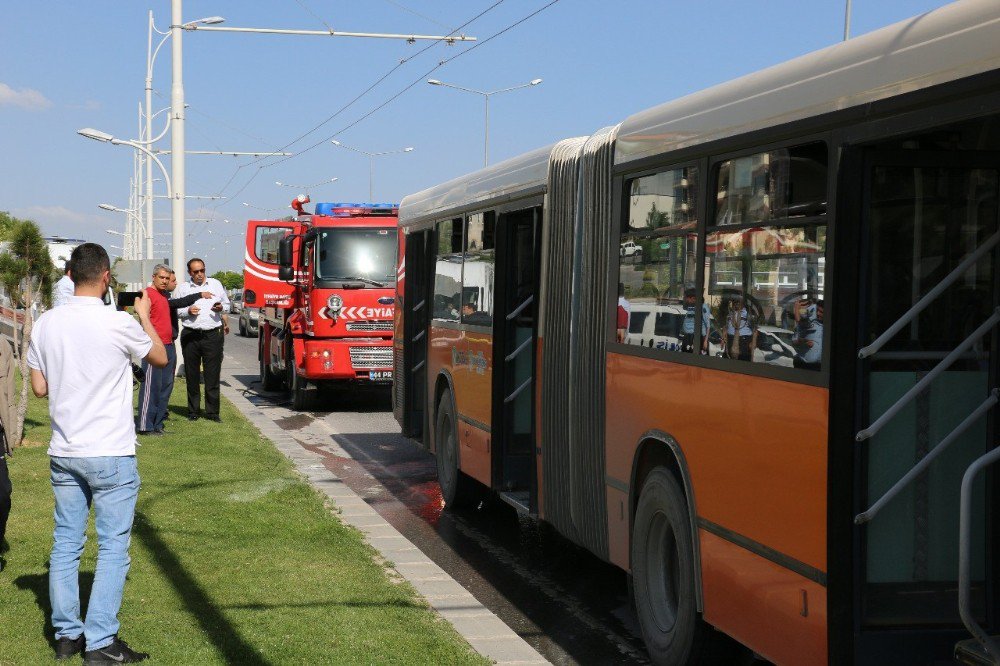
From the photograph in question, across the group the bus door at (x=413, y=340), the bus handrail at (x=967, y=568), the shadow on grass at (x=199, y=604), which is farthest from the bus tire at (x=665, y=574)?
the bus door at (x=413, y=340)

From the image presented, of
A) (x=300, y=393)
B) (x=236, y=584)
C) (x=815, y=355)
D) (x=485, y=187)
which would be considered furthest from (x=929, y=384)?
(x=300, y=393)

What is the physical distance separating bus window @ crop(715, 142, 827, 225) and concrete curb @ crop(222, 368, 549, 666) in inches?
90.3

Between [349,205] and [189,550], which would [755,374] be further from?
[349,205]

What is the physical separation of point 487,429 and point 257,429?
749cm

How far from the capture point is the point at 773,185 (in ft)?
17.3

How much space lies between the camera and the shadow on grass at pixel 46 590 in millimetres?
6590

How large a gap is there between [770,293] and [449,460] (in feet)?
21.1

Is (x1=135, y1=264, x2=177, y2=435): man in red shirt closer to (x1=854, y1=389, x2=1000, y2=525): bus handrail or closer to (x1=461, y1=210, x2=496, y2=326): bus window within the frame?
(x1=461, y1=210, x2=496, y2=326): bus window

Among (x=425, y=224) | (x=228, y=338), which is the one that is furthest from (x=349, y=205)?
(x=228, y=338)

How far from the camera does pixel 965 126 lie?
4652 mm

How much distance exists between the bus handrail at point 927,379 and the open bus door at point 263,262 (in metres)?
17.8

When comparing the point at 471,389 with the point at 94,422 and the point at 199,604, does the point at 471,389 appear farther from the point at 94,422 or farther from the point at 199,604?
the point at 94,422

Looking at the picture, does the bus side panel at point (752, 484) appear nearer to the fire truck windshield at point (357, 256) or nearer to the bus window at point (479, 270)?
the bus window at point (479, 270)

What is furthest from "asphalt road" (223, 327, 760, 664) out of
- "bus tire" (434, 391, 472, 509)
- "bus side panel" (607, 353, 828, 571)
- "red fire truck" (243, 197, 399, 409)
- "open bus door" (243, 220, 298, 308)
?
"open bus door" (243, 220, 298, 308)
